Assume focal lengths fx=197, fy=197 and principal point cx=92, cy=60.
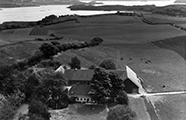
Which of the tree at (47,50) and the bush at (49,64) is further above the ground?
the tree at (47,50)

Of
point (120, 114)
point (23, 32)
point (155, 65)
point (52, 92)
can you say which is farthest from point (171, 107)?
point (23, 32)

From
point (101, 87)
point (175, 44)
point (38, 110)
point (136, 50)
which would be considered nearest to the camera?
point (38, 110)

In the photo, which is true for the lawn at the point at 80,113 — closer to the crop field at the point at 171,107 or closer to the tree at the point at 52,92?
the tree at the point at 52,92

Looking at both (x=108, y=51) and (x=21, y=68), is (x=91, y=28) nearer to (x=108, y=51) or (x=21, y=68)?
(x=108, y=51)

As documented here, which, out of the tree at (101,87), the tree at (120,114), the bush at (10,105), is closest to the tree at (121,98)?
the tree at (101,87)

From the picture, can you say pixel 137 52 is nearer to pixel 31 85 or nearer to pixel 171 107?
pixel 171 107

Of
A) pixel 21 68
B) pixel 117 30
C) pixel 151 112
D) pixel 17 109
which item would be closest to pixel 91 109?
pixel 151 112

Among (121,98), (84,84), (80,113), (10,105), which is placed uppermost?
(10,105)

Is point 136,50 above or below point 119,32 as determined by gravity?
below
